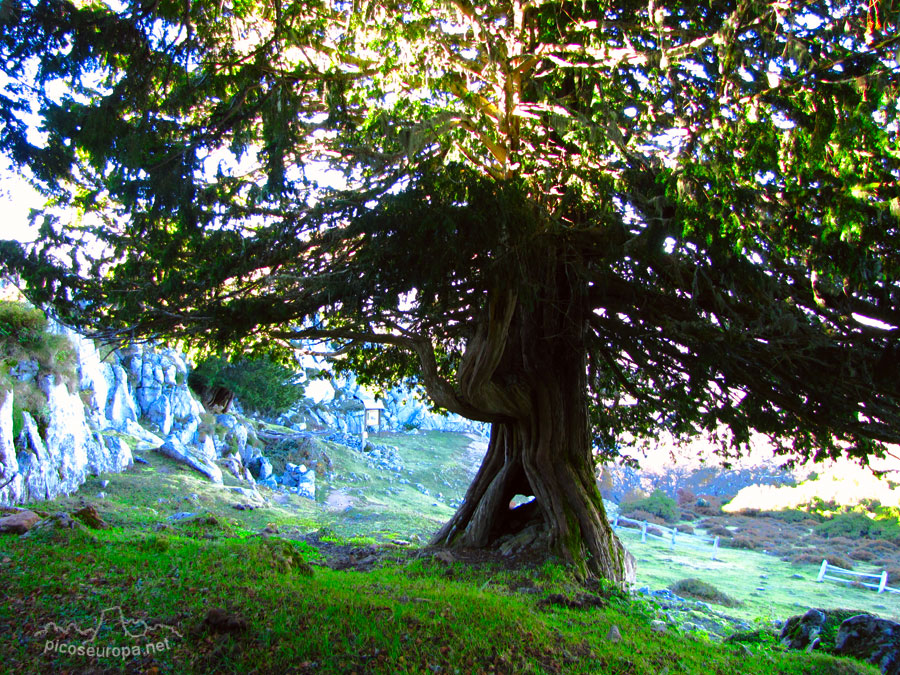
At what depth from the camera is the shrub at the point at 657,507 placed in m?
43.8

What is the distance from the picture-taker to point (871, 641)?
17.0 feet

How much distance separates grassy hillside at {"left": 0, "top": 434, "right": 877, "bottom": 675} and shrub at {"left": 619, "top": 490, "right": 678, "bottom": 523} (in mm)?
40208

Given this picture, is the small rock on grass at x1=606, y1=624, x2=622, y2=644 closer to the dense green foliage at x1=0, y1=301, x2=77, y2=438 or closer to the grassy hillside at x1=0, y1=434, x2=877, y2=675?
the grassy hillside at x1=0, y1=434, x2=877, y2=675

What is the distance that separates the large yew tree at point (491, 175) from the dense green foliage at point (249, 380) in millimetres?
24625

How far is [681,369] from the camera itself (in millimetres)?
8906

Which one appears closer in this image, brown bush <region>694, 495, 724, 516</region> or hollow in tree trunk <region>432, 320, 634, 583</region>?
hollow in tree trunk <region>432, 320, 634, 583</region>

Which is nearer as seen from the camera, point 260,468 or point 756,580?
point 756,580

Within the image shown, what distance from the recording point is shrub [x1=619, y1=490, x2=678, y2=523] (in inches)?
1724

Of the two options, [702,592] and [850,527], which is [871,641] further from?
[850,527]

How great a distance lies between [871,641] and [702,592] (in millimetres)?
12267

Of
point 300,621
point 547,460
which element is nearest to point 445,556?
point 547,460

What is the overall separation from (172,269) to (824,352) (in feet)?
24.3

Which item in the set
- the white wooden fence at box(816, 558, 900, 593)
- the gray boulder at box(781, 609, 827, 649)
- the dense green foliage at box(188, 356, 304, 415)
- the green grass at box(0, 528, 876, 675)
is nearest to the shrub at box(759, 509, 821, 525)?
the white wooden fence at box(816, 558, 900, 593)

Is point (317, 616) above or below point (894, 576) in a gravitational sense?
above
